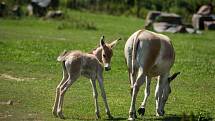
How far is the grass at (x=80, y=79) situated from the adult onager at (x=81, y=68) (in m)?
0.37

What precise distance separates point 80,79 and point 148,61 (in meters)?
6.37

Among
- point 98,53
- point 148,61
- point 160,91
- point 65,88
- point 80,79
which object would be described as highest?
point 148,61

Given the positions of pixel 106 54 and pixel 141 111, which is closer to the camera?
pixel 141 111

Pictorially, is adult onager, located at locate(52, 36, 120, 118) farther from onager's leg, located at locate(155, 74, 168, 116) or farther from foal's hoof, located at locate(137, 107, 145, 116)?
onager's leg, located at locate(155, 74, 168, 116)

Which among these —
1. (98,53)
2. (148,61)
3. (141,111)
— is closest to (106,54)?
(98,53)

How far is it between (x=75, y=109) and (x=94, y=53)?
151 cm

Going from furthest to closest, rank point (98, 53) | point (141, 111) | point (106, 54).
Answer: point (98, 53) < point (106, 54) < point (141, 111)

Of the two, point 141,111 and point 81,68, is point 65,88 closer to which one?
point 81,68

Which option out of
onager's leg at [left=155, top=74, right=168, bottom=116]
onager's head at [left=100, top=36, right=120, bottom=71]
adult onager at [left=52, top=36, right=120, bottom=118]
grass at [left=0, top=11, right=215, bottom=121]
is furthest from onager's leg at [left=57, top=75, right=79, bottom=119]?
onager's leg at [left=155, top=74, right=168, bottom=116]

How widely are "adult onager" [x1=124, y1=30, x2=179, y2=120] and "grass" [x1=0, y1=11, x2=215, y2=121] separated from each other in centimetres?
56

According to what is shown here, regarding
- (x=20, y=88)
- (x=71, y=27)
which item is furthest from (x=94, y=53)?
(x=71, y=27)

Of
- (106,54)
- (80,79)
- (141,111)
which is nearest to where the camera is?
(141,111)

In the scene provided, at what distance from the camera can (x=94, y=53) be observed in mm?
12984

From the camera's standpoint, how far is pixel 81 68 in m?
12.4
